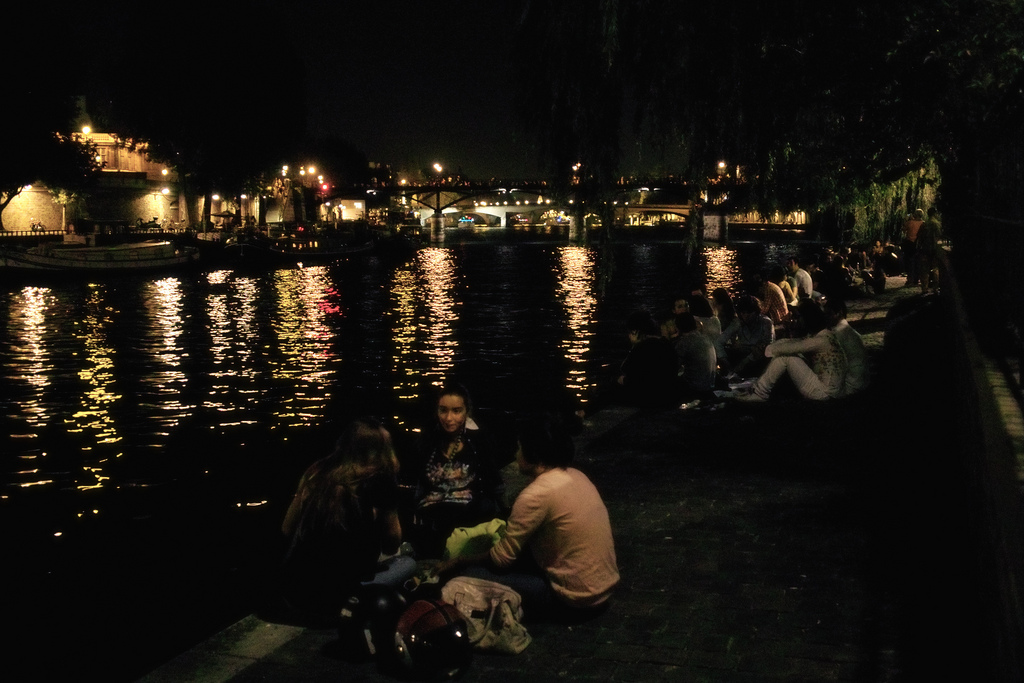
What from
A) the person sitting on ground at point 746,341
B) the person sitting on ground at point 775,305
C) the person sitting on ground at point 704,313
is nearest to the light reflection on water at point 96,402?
the person sitting on ground at point 704,313

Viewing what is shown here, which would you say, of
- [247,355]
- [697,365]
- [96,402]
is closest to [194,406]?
[96,402]

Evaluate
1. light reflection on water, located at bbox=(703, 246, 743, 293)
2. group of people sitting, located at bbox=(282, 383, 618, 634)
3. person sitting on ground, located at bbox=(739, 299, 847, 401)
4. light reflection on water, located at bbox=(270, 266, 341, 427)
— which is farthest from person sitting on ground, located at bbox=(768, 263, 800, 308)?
light reflection on water, located at bbox=(703, 246, 743, 293)

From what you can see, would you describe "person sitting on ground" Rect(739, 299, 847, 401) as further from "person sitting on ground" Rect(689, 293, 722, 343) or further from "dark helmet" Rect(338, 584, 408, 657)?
"dark helmet" Rect(338, 584, 408, 657)

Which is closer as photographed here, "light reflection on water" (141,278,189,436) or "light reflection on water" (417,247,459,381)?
"light reflection on water" (141,278,189,436)

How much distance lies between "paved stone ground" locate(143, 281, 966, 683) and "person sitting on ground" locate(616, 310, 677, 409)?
203 centimetres

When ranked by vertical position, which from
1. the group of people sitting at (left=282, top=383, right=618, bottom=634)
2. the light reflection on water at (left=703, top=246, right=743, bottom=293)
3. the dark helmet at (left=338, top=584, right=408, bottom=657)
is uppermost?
the group of people sitting at (left=282, top=383, right=618, bottom=634)

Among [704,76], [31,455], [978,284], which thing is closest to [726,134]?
[704,76]

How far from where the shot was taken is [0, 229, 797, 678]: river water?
8.73 metres

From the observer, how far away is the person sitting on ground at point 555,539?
548 centimetres

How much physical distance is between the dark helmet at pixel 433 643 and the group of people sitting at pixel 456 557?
56 centimetres

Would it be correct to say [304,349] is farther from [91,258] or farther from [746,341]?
[91,258]

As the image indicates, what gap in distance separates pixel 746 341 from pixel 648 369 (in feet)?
14.5

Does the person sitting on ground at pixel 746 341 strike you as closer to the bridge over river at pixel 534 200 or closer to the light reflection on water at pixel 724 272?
the bridge over river at pixel 534 200

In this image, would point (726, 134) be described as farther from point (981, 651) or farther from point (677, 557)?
point (981, 651)
